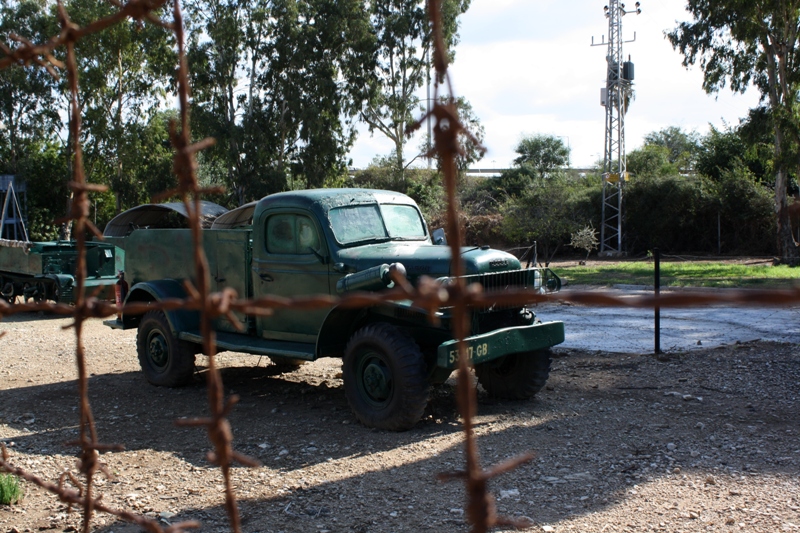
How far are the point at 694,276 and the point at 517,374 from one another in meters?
14.8

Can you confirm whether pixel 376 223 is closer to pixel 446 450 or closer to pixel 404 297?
pixel 446 450

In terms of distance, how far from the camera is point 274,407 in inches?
273

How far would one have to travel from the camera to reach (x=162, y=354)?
778 centimetres

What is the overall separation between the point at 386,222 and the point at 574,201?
27085mm

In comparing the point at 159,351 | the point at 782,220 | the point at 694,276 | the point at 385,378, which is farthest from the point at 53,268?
the point at 782,220

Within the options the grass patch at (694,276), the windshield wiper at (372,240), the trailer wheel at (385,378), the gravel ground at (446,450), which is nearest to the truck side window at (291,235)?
the windshield wiper at (372,240)

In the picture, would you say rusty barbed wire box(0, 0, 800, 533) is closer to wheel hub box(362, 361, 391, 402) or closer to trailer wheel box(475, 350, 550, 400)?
wheel hub box(362, 361, 391, 402)

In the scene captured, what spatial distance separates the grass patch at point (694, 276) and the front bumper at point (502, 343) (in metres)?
11.5

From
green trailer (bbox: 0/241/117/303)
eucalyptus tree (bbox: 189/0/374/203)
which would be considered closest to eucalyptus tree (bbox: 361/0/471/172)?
eucalyptus tree (bbox: 189/0/374/203)

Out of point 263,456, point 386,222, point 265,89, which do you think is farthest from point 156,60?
point 263,456

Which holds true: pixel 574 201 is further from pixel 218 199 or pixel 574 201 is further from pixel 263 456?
pixel 263 456

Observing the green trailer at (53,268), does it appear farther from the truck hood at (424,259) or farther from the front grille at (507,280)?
the front grille at (507,280)

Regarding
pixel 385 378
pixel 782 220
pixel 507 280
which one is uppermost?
pixel 782 220

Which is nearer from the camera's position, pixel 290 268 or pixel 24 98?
pixel 290 268
